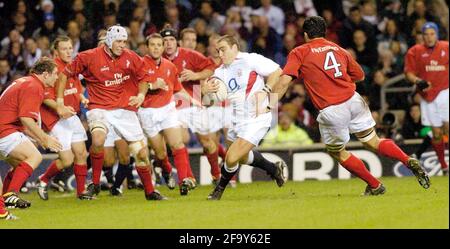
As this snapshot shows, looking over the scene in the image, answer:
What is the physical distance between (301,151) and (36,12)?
6.58 meters

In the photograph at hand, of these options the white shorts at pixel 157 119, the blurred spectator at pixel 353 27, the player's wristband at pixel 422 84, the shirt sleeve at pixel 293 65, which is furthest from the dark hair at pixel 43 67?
the blurred spectator at pixel 353 27

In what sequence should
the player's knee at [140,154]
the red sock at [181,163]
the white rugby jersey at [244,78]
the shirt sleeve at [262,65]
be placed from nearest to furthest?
the shirt sleeve at [262,65] → the white rugby jersey at [244,78] → the player's knee at [140,154] → the red sock at [181,163]

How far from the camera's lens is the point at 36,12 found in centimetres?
2114

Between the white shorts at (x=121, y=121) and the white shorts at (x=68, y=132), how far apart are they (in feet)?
1.26

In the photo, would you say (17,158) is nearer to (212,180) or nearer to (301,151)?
(212,180)

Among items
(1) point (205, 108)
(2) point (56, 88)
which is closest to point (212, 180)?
(1) point (205, 108)

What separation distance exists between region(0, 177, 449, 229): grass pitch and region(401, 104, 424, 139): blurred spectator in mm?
3452

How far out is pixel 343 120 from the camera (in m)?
12.6

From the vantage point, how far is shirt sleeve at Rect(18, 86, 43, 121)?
1227cm

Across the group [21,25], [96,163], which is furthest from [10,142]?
[21,25]

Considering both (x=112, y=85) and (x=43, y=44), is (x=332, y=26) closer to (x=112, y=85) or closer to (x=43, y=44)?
(x=43, y=44)

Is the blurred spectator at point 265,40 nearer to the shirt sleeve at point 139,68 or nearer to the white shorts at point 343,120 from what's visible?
the shirt sleeve at point 139,68

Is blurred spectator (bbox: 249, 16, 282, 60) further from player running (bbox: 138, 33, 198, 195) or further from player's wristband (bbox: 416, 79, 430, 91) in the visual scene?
player running (bbox: 138, 33, 198, 195)

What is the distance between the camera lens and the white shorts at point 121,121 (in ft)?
45.7
